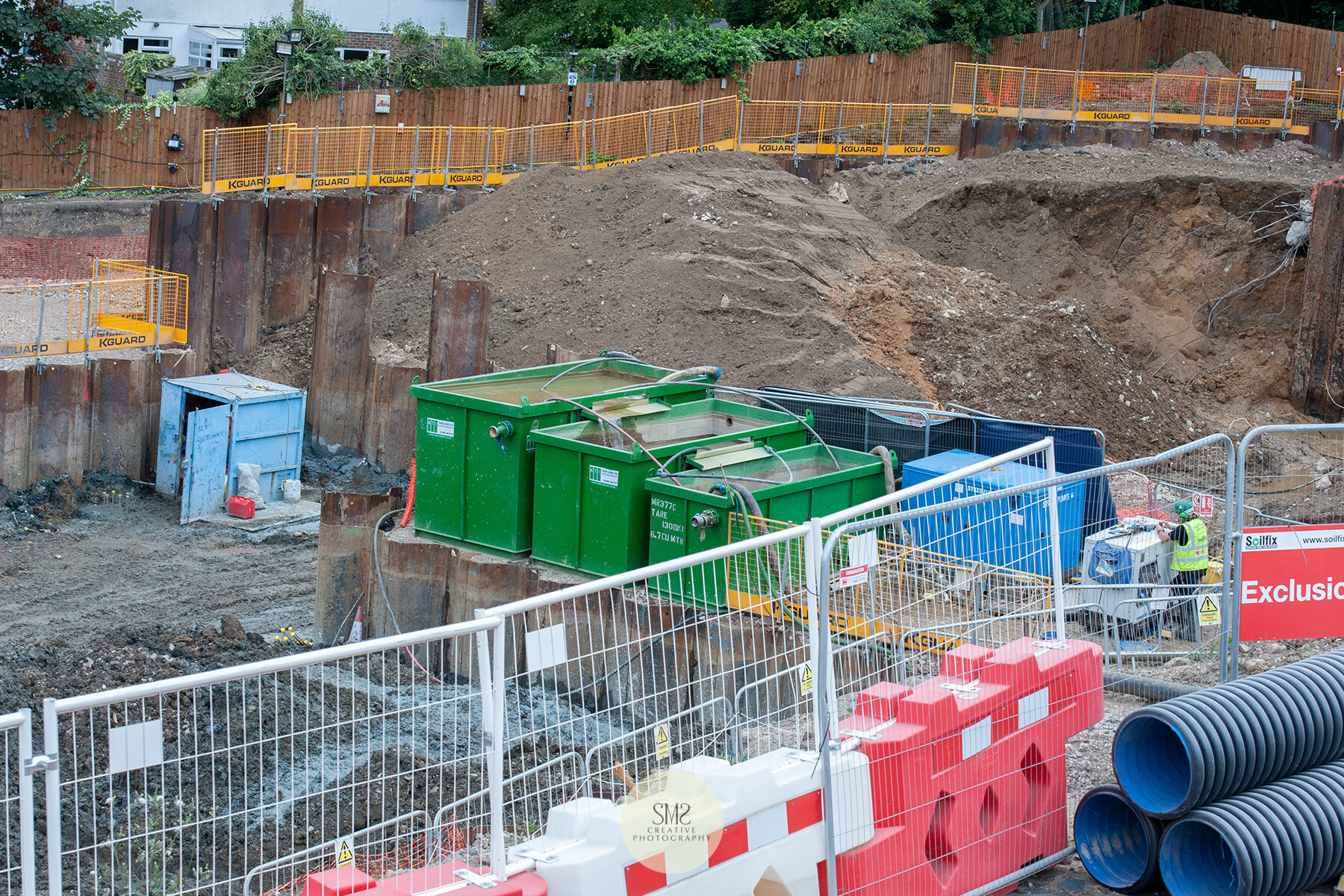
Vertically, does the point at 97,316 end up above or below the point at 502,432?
above

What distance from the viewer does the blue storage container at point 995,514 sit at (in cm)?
824

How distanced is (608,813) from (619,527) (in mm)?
6395

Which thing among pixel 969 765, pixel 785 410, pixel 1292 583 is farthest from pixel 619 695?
pixel 785 410

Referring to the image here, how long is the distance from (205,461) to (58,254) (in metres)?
12.3

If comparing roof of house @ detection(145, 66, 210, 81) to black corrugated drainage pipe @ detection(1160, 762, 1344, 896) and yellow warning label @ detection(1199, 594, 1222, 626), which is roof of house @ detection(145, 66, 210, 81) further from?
black corrugated drainage pipe @ detection(1160, 762, 1344, 896)

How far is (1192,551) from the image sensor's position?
9.83 metres

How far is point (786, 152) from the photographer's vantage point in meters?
29.0

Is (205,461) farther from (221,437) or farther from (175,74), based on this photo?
(175,74)

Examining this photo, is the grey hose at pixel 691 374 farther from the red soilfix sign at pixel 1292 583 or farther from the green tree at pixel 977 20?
the green tree at pixel 977 20

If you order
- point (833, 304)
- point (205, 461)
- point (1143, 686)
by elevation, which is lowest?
point (205, 461)

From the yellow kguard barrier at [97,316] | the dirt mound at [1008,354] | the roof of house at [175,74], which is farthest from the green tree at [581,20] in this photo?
the yellow kguard barrier at [97,316]

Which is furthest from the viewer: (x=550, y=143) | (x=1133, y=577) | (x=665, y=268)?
(x=550, y=143)

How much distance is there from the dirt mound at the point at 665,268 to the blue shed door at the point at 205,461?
175 inches

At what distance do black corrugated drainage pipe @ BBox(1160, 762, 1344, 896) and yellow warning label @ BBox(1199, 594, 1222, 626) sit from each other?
1973 mm
